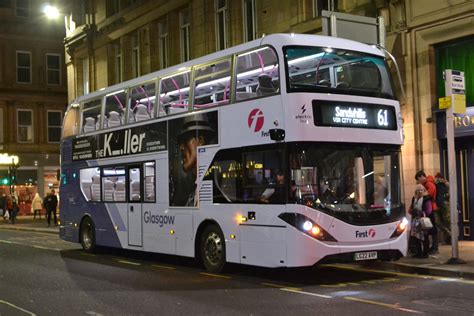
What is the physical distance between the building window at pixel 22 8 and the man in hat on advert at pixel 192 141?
128 feet

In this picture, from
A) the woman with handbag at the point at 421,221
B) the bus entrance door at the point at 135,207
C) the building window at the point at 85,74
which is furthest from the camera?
the building window at the point at 85,74

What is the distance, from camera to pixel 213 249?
487 inches

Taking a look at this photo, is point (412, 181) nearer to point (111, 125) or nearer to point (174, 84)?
point (174, 84)

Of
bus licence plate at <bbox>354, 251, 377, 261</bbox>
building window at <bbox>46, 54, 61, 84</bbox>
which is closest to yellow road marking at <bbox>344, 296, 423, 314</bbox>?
bus licence plate at <bbox>354, 251, 377, 261</bbox>

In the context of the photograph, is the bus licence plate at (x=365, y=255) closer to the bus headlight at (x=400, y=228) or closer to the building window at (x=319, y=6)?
the bus headlight at (x=400, y=228)

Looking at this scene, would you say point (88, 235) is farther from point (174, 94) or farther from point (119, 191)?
point (174, 94)

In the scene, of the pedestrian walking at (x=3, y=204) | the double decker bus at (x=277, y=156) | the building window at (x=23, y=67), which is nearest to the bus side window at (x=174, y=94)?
the double decker bus at (x=277, y=156)

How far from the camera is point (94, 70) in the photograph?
3406 centimetres

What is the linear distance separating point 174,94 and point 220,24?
39.5ft

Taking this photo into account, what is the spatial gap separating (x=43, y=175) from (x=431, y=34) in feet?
122

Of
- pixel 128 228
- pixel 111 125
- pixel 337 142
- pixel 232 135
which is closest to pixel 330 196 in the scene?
pixel 337 142

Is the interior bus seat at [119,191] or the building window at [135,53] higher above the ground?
the building window at [135,53]

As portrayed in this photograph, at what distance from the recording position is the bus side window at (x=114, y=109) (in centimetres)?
1561

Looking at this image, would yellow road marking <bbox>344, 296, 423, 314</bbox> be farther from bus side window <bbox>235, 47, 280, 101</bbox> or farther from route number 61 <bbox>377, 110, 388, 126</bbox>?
bus side window <bbox>235, 47, 280, 101</bbox>
